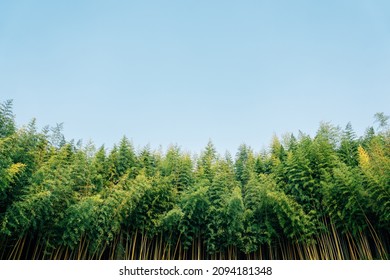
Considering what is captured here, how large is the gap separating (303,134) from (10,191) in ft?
35.5

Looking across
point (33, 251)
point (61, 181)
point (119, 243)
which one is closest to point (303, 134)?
point (119, 243)

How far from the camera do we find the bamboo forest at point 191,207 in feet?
30.9

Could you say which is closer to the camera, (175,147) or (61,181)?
(61,181)

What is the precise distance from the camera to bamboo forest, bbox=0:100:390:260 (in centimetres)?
942

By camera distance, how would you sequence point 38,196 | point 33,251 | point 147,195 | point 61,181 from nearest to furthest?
point 38,196 < point 61,181 < point 33,251 < point 147,195

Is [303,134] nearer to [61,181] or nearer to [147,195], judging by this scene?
[147,195]

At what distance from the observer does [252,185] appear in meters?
12.2

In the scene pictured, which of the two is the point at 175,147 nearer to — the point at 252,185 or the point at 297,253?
the point at 252,185

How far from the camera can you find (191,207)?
36.3ft
